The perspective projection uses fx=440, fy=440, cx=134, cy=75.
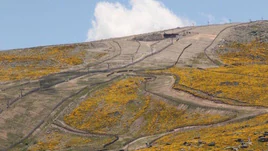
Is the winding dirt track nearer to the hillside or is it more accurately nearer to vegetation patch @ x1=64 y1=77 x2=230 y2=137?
the hillside

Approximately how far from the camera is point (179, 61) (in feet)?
501

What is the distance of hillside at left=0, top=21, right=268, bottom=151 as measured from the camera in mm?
73625

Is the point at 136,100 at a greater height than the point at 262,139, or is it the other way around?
the point at 262,139

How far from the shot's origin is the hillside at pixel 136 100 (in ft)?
242

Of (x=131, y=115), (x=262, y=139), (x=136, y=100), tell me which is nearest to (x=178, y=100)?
(x=136, y=100)

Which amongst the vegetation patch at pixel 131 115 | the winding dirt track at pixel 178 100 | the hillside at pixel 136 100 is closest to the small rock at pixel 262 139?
the hillside at pixel 136 100

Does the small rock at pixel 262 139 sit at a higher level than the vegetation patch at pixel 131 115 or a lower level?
higher

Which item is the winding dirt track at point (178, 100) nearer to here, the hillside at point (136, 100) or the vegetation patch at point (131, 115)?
the hillside at point (136, 100)

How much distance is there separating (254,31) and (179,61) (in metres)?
53.7

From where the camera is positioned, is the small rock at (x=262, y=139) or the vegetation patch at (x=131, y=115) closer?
the small rock at (x=262, y=139)

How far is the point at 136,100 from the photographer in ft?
339

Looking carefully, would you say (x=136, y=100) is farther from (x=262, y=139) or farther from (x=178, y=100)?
(x=262, y=139)

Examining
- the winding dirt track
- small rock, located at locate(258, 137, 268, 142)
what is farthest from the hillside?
the winding dirt track

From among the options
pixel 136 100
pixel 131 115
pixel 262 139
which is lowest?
pixel 131 115
